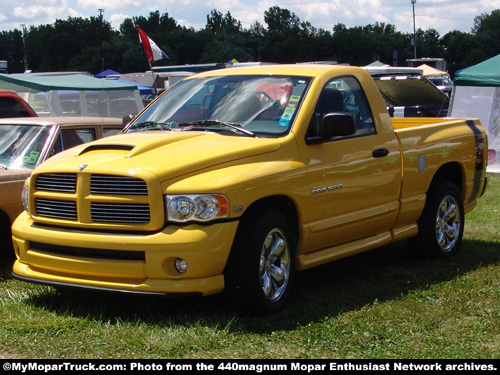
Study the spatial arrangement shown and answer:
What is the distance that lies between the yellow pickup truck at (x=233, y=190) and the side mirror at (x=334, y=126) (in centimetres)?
1

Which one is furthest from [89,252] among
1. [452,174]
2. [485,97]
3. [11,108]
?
[485,97]

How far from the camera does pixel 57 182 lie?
5297mm

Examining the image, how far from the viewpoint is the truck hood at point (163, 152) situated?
16.6 ft

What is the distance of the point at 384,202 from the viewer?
255 inches

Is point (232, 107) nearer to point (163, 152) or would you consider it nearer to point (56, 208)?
point (163, 152)

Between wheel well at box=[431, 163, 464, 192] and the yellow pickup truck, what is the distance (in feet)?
1.57

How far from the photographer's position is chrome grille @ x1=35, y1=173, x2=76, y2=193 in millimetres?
5199

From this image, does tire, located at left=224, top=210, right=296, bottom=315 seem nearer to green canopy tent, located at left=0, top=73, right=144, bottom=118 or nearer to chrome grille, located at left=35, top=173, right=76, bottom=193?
chrome grille, located at left=35, top=173, right=76, bottom=193

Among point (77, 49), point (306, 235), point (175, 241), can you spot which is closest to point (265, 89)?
point (306, 235)

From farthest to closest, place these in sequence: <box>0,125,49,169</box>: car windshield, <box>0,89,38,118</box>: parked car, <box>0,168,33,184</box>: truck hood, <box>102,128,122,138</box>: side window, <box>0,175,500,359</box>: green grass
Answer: <box>0,89,38,118</box>: parked car, <box>102,128,122,138</box>: side window, <box>0,125,49,169</box>: car windshield, <box>0,168,33,184</box>: truck hood, <box>0,175,500,359</box>: green grass

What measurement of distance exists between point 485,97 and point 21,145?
1061 centimetres

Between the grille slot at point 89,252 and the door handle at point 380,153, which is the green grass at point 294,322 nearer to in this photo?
the grille slot at point 89,252

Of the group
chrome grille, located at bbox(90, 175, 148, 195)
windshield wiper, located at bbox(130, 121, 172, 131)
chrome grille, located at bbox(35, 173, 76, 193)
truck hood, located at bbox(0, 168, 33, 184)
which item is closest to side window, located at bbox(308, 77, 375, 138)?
windshield wiper, located at bbox(130, 121, 172, 131)

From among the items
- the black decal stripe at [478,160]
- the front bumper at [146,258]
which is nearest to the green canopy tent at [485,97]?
the black decal stripe at [478,160]
